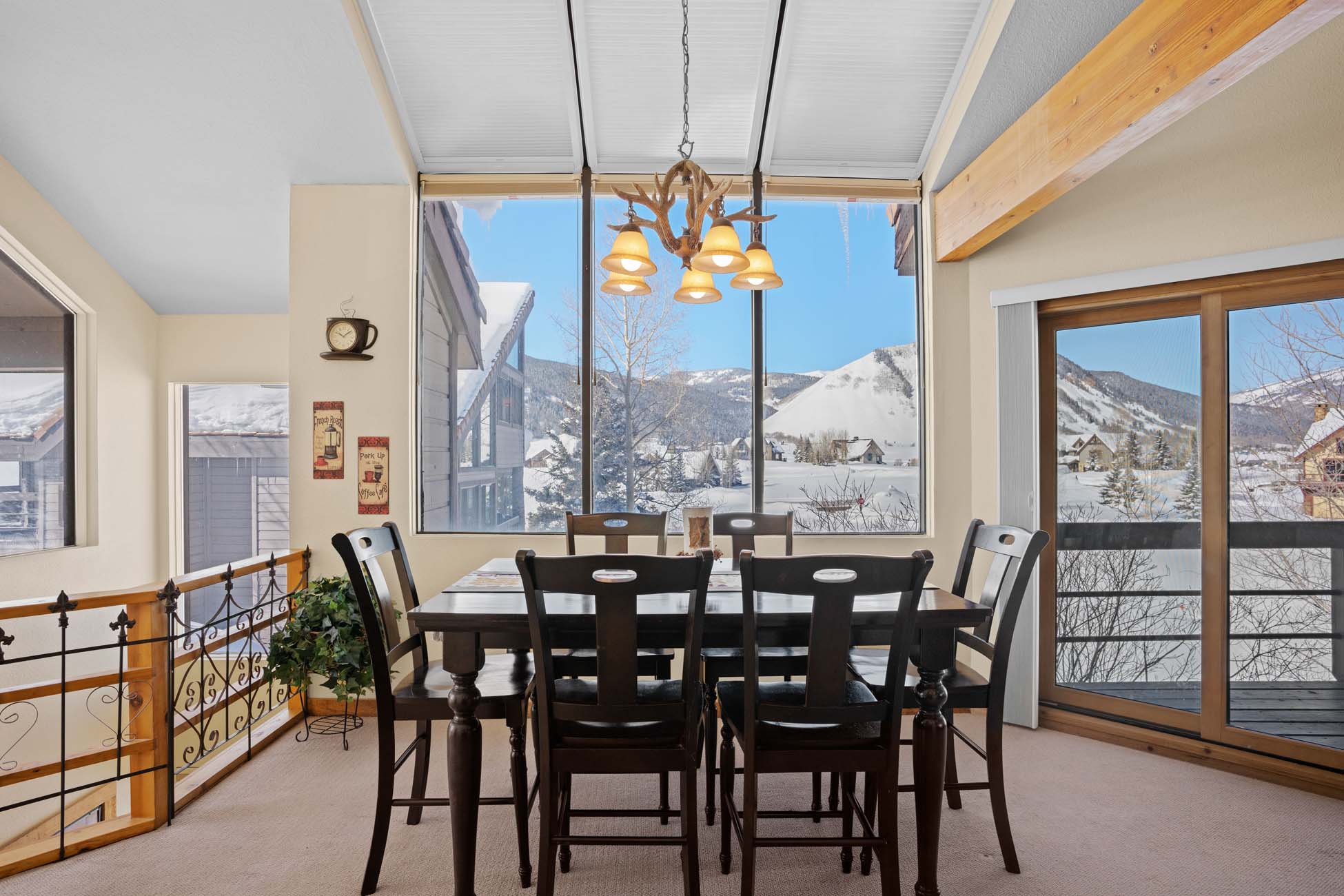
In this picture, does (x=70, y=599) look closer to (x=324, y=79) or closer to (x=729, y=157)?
(x=324, y=79)

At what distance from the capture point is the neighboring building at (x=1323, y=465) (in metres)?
2.88

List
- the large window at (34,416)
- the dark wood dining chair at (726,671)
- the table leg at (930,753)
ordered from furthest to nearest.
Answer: the large window at (34,416) → the dark wood dining chair at (726,671) → the table leg at (930,753)

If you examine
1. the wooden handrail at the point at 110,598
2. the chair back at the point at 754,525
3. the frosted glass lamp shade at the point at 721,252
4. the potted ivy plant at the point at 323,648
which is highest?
the frosted glass lamp shade at the point at 721,252

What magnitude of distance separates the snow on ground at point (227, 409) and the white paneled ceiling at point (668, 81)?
84.9 inches

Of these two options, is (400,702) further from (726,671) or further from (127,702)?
(127,702)

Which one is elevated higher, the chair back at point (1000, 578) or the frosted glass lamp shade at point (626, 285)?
the frosted glass lamp shade at point (626, 285)

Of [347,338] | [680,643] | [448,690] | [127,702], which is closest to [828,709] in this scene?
[680,643]

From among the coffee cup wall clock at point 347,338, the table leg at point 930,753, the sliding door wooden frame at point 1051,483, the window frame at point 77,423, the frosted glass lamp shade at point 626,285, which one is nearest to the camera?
the table leg at point 930,753

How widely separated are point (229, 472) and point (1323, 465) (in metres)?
6.01

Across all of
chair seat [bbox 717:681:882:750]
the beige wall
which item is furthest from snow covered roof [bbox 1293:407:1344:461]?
the beige wall

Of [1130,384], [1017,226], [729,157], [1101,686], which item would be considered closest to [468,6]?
[729,157]

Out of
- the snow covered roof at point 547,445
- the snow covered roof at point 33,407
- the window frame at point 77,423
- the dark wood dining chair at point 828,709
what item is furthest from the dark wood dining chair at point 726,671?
the snow covered roof at point 33,407

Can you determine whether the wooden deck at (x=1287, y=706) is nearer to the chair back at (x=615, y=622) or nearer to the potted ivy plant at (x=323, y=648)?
the chair back at (x=615, y=622)

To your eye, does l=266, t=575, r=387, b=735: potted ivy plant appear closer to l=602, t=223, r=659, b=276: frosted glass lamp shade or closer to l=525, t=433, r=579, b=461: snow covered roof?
l=525, t=433, r=579, b=461: snow covered roof
